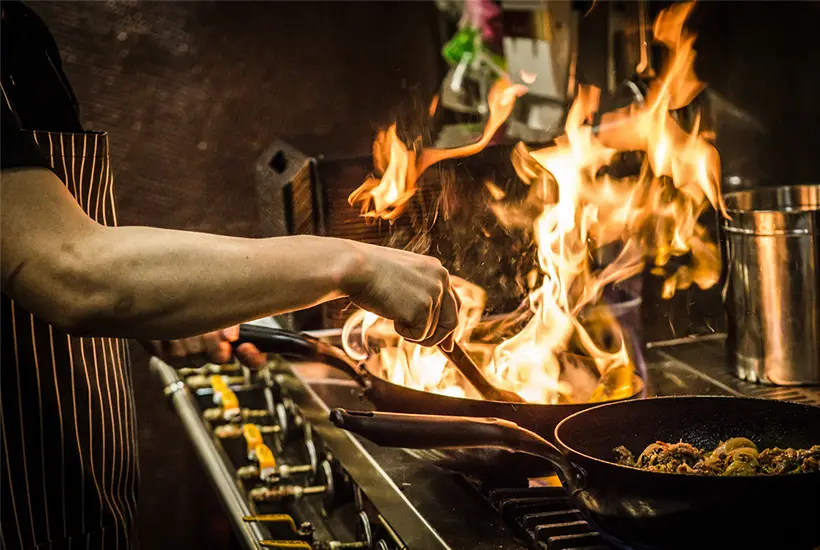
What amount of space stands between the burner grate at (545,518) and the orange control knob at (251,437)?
0.71 metres

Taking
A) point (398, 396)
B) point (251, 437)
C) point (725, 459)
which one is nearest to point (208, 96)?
point (251, 437)

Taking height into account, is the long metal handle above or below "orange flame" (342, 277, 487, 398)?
below

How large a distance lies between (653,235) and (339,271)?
125 cm

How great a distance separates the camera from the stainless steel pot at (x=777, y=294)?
1.84m

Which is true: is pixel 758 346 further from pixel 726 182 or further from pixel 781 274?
pixel 726 182

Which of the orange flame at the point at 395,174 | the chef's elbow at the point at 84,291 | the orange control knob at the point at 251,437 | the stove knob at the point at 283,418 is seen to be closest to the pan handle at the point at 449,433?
the chef's elbow at the point at 84,291

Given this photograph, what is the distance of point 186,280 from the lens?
1.13 meters

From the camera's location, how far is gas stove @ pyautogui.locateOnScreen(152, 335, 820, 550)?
132 centimetres

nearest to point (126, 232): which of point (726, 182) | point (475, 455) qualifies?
point (475, 455)

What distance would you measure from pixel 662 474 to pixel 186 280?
609 millimetres

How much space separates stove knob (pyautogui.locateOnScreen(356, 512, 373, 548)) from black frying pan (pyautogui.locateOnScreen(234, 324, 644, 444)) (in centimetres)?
19

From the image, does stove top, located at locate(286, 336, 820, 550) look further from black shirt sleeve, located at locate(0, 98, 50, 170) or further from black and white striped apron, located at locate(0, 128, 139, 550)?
black shirt sleeve, located at locate(0, 98, 50, 170)

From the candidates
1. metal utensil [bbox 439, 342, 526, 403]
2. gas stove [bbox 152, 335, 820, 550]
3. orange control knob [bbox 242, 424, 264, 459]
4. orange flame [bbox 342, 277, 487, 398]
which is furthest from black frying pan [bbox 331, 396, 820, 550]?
orange control knob [bbox 242, 424, 264, 459]

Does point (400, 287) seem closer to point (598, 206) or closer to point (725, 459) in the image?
point (725, 459)
